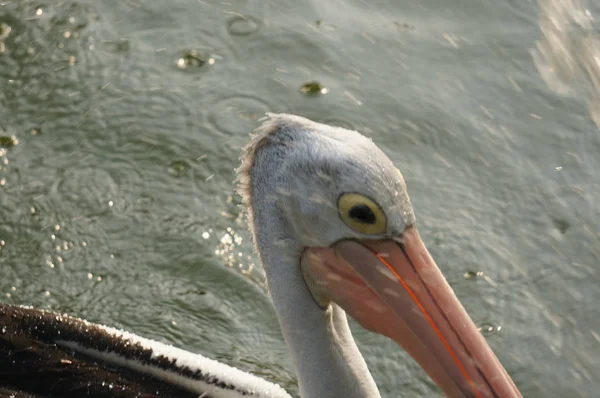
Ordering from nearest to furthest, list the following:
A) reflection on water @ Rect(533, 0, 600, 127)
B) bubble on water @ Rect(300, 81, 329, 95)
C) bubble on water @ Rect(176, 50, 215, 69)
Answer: bubble on water @ Rect(300, 81, 329, 95) < bubble on water @ Rect(176, 50, 215, 69) < reflection on water @ Rect(533, 0, 600, 127)

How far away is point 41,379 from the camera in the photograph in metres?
3.48

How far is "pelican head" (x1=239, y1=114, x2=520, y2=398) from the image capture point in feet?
10.5

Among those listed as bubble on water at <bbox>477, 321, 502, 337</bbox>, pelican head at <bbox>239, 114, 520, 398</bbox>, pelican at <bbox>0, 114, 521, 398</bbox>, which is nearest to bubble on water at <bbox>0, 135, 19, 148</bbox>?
pelican at <bbox>0, 114, 521, 398</bbox>

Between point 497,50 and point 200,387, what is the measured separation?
3.29 metres

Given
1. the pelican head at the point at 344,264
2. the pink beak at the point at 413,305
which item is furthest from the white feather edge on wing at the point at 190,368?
the pink beak at the point at 413,305

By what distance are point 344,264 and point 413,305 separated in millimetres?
269

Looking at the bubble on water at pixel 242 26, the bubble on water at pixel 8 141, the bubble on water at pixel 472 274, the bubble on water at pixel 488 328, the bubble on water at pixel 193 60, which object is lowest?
the bubble on water at pixel 8 141

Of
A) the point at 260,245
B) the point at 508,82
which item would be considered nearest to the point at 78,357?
the point at 260,245

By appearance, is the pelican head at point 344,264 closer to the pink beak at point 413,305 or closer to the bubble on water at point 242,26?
the pink beak at point 413,305

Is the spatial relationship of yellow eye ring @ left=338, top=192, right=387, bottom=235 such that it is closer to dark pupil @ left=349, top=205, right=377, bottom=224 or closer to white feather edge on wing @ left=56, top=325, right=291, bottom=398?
dark pupil @ left=349, top=205, right=377, bottom=224

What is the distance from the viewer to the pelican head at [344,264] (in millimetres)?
3197

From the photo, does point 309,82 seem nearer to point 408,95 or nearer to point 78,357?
point 408,95

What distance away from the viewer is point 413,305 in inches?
128

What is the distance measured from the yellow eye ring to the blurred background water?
1.53 m
